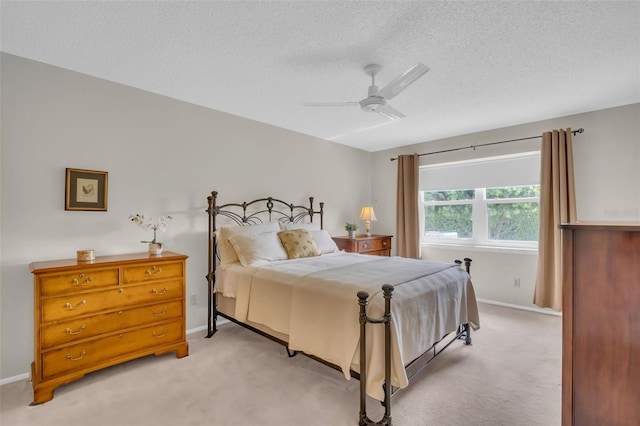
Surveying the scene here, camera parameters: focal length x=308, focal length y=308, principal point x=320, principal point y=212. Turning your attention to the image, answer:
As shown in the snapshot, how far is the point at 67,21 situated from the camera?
6.43ft

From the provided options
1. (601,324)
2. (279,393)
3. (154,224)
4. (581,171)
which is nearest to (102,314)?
(154,224)

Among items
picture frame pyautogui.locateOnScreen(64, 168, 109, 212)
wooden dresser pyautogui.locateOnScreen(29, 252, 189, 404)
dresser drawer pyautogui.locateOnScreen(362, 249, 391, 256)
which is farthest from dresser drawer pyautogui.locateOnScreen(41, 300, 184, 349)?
dresser drawer pyautogui.locateOnScreen(362, 249, 391, 256)

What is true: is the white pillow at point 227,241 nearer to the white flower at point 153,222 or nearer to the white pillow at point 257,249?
the white pillow at point 257,249

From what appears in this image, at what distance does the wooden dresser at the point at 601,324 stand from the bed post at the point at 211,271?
2941 millimetres

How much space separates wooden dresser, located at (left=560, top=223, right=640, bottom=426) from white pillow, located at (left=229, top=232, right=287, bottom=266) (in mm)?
2346

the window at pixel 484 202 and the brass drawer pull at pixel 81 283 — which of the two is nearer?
the brass drawer pull at pixel 81 283

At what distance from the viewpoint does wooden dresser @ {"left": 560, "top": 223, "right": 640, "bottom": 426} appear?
1130mm

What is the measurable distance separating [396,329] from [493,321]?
2.47 meters

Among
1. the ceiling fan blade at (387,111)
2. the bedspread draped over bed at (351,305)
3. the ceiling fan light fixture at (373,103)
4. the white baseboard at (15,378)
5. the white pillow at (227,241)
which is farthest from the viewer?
the white pillow at (227,241)

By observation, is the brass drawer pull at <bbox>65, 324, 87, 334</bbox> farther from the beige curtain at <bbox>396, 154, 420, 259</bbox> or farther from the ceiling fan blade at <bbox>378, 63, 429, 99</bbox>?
the beige curtain at <bbox>396, 154, 420, 259</bbox>

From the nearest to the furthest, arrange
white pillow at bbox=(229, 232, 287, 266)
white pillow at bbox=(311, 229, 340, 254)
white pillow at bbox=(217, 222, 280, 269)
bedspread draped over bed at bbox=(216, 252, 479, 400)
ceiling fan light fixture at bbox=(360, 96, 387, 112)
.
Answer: bedspread draped over bed at bbox=(216, 252, 479, 400) < ceiling fan light fixture at bbox=(360, 96, 387, 112) < white pillow at bbox=(229, 232, 287, 266) < white pillow at bbox=(217, 222, 280, 269) < white pillow at bbox=(311, 229, 340, 254)

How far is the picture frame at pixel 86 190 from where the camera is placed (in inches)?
102

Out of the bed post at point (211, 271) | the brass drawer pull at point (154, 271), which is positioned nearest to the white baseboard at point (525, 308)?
the bed post at point (211, 271)

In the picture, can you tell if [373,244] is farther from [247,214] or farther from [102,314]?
[102,314]
